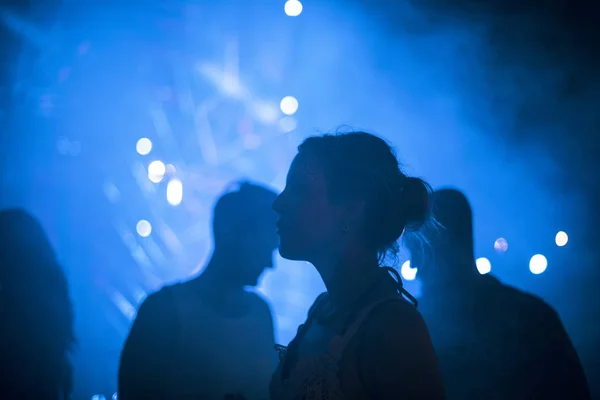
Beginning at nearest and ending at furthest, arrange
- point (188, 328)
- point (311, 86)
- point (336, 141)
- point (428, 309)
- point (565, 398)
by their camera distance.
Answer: point (336, 141)
point (565, 398)
point (188, 328)
point (428, 309)
point (311, 86)

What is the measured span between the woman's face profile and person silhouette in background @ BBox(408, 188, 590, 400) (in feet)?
1.72

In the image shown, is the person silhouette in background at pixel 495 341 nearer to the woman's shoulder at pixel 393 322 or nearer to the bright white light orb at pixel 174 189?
the woman's shoulder at pixel 393 322

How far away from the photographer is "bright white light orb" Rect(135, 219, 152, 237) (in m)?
5.58

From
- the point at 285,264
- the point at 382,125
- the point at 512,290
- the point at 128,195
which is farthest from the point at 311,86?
the point at 512,290

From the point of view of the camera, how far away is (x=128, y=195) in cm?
536

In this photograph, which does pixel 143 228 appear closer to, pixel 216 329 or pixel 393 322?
pixel 216 329

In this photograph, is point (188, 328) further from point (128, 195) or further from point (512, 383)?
point (128, 195)

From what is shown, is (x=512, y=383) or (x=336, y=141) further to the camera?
(x=512, y=383)

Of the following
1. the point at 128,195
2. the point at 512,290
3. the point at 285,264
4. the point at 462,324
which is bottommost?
the point at 462,324

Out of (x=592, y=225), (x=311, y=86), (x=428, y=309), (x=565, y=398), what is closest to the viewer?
(x=565, y=398)

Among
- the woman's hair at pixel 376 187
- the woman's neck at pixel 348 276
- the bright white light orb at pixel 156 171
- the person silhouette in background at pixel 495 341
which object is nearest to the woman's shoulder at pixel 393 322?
the woman's neck at pixel 348 276

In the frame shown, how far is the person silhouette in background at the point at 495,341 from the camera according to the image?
154 centimetres

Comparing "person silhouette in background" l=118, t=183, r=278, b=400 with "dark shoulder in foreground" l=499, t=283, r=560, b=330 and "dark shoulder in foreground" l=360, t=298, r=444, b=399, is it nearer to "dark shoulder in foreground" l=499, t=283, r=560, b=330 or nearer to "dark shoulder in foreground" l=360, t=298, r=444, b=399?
"dark shoulder in foreground" l=360, t=298, r=444, b=399

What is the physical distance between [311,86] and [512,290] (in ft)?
13.5
